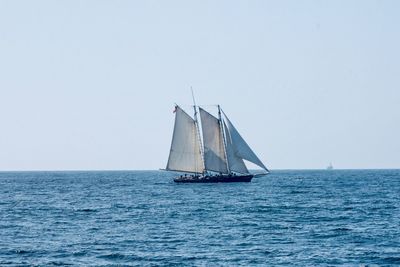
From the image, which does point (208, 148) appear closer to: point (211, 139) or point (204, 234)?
point (211, 139)

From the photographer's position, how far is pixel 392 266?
43.5m

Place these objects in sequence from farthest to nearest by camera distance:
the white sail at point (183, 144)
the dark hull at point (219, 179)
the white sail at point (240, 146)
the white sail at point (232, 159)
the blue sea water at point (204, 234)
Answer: the dark hull at point (219, 179) < the white sail at point (183, 144) < the white sail at point (232, 159) < the white sail at point (240, 146) < the blue sea water at point (204, 234)

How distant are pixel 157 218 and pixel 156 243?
19253mm

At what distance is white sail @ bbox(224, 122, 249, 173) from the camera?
13675 cm

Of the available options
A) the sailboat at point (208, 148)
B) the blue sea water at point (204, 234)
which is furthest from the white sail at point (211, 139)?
the blue sea water at point (204, 234)

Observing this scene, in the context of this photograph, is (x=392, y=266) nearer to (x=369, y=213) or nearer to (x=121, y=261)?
(x=121, y=261)

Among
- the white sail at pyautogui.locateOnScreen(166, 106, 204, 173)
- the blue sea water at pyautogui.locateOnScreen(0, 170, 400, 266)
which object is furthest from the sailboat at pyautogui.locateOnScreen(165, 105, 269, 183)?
the blue sea water at pyautogui.locateOnScreen(0, 170, 400, 266)

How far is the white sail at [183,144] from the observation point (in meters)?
138

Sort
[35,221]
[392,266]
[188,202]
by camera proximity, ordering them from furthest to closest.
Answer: [188,202] < [35,221] < [392,266]

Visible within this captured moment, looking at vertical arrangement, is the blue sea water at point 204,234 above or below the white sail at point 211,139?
below

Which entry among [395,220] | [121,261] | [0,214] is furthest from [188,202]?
[121,261]

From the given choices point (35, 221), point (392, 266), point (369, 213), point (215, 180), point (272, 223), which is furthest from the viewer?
point (215, 180)

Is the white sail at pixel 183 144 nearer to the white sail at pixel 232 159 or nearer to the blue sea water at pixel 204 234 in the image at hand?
the white sail at pixel 232 159

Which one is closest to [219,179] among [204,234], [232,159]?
[232,159]
